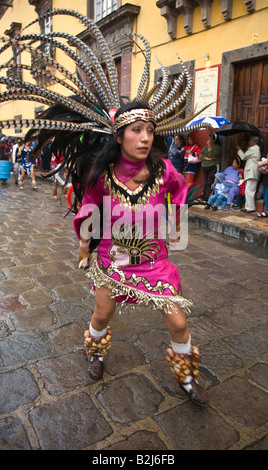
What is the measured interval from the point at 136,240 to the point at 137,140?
60 centimetres

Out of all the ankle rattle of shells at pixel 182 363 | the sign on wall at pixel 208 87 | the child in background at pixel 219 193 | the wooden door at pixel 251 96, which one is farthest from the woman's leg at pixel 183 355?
the sign on wall at pixel 208 87

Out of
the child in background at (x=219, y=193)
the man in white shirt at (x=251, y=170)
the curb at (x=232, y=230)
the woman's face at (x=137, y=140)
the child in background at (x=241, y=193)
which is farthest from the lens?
the child in background at (x=219, y=193)

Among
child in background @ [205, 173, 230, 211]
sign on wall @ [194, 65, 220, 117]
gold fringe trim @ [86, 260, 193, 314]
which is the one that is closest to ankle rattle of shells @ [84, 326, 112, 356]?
gold fringe trim @ [86, 260, 193, 314]

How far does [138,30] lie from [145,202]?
10833 millimetres

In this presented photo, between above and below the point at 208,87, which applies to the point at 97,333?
below

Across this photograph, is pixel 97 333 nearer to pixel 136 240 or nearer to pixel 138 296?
pixel 138 296

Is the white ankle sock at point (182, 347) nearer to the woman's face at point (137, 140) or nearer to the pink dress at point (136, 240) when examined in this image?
the pink dress at point (136, 240)

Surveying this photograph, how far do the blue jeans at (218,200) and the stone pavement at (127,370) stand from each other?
3880mm

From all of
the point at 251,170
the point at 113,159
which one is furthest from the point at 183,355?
the point at 251,170

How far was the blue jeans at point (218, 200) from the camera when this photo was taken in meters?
8.27

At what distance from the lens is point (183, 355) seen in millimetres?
2137

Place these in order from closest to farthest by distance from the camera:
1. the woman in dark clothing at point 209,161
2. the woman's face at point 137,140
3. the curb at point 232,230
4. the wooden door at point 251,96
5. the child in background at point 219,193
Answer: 1. the woman's face at point 137,140
2. the curb at point 232,230
3. the wooden door at point 251,96
4. the child in background at point 219,193
5. the woman in dark clothing at point 209,161

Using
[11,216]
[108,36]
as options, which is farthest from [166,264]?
[108,36]
